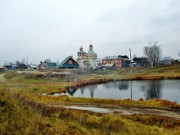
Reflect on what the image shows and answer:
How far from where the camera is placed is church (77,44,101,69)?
13427cm

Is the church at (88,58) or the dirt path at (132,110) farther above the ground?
the church at (88,58)

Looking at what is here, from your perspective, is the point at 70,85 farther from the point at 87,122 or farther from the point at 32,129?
the point at 32,129

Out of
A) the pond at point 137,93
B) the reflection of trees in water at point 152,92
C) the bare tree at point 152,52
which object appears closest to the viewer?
the pond at point 137,93

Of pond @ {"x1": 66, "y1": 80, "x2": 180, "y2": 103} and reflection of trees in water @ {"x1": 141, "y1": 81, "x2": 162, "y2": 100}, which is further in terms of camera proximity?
reflection of trees in water @ {"x1": 141, "y1": 81, "x2": 162, "y2": 100}

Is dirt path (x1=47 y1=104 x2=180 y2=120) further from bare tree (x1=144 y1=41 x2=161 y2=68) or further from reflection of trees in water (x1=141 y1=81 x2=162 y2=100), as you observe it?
bare tree (x1=144 y1=41 x2=161 y2=68)

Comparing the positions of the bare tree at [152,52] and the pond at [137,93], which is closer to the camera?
the pond at [137,93]

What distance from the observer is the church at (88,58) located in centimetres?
13427

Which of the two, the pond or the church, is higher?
the church

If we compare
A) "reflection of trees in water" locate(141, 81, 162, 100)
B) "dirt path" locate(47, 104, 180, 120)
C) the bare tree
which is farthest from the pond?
the bare tree

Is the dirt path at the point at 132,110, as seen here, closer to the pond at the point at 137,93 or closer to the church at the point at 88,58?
the pond at the point at 137,93

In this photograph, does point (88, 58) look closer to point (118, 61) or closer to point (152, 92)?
point (118, 61)

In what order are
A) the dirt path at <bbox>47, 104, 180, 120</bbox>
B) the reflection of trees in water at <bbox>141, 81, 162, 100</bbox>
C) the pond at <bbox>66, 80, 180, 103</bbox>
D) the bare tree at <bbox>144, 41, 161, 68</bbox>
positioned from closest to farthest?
1. the dirt path at <bbox>47, 104, 180, 120</bbox>
2. the pond at <bbox>66, 80, 180, 103</bbox>
3. the reflection of trees in water at <bbox>141, 81, 162, 100</bbox>
4. the bare tree at <bbox>144, 41, 161, 68</bbox>

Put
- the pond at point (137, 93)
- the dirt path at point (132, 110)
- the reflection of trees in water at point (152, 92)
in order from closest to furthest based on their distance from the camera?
the dirt path at point (132, 110)
the pond at point (137, 93)
the reflection of trees in water at point (152, 92)

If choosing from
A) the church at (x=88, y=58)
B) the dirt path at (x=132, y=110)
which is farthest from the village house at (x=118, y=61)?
the dirt path at (x=132, y=110)
